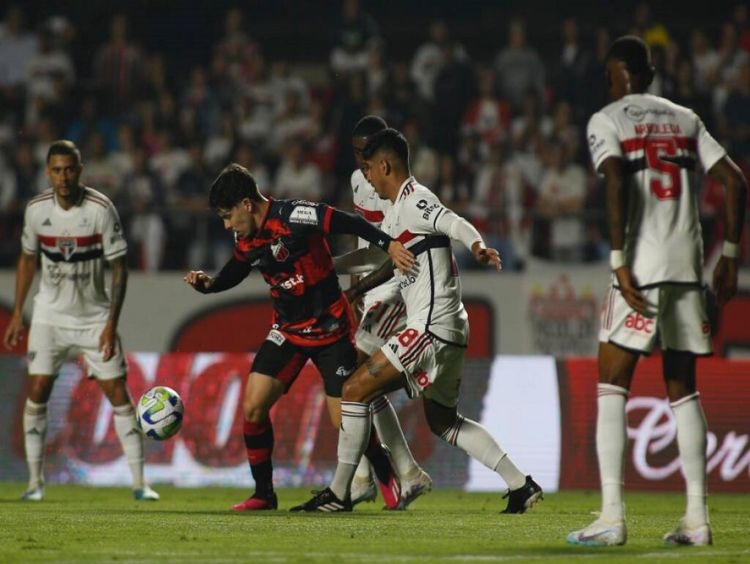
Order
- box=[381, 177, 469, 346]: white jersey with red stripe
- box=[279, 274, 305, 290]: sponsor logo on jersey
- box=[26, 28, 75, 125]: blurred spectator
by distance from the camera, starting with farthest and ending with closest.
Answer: box=[26, 28, 75, 125]: blurred spectator, box=[279, 274, 305, 290]: sponsor logo on jersey, box=[381, 177, 469, 346]: white jersey with red stripe

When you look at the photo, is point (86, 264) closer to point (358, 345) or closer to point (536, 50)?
point (358, 345)

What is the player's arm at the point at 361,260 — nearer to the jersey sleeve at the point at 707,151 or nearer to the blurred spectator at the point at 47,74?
the jersey sleeve at the point at 707,151

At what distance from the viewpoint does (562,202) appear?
626 inches

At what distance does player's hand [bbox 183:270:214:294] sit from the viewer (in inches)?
345

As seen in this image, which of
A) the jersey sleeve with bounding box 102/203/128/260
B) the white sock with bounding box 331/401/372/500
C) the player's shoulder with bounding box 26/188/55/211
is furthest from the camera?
the player's shoulder with bounding box 26/188/55/211

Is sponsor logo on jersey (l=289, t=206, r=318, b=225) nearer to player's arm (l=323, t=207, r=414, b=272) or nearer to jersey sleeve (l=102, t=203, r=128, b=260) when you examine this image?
player's arm (l=323, t=207, r=414, b=272)

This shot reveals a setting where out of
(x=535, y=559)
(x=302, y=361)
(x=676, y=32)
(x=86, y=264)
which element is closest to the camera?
(x=535, y=559)

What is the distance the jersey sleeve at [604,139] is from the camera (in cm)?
657

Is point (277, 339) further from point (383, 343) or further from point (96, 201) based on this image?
point (96, 201)

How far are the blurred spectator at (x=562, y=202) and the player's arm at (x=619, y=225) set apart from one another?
8.74 metres

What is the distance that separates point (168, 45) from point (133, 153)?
335cm

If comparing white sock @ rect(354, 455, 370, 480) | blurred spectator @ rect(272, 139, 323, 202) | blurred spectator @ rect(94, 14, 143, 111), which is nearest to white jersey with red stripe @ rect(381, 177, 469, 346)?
white sock @ rect(354, 455, 370, 480)

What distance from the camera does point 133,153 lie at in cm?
1688

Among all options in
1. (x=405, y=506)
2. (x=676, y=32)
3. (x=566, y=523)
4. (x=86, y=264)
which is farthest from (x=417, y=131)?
(x=566, y=523)
